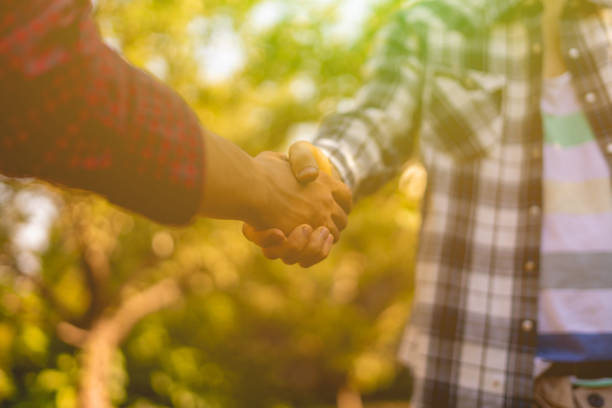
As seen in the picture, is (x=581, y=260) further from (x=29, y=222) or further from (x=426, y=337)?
(x=29, y=222)

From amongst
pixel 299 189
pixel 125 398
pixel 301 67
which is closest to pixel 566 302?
pixel 299 189

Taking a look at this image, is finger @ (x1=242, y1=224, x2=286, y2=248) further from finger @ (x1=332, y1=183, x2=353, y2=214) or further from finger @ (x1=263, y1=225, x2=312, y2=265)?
finger @ (x1=332, y1=183, x2=353, y2=214)

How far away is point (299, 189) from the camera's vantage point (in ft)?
5.49

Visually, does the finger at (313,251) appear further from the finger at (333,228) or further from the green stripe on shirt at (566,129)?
the green stripe on shirt at (566,129)

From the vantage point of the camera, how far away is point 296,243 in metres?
1.62

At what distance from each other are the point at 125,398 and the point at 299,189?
7.37 metres

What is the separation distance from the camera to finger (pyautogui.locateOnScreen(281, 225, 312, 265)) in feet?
5.32

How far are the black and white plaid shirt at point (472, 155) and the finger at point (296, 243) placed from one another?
328mm

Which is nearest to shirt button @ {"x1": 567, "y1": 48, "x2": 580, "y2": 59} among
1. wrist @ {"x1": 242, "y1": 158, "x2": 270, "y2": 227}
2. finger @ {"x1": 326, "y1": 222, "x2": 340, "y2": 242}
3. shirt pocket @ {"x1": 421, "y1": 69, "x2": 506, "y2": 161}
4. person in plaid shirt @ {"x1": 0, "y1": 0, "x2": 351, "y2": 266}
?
shirt pocket @ {"x1": 421, "y1": 69, "x2": 506, "y2": 161}

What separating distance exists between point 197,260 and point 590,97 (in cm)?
530

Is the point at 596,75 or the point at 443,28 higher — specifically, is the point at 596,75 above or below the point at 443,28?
below

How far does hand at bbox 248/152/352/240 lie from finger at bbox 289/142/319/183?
2cm

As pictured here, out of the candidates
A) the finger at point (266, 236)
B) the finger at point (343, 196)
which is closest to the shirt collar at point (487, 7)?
the finger at point (343, 196)

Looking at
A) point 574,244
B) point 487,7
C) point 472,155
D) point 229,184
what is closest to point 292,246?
point 229,184
